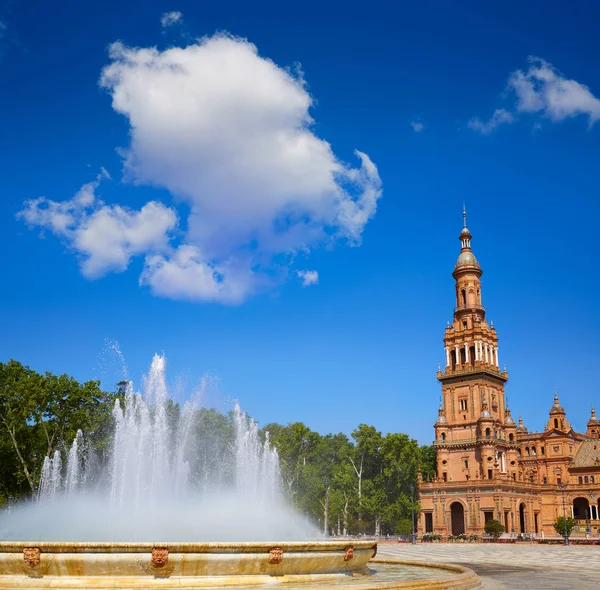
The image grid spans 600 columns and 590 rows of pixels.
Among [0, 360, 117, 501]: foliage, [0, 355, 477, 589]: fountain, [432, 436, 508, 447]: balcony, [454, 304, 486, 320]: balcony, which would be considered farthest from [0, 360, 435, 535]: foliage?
[454, 304, 486, 320]: balcony

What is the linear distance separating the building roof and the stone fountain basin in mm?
75575

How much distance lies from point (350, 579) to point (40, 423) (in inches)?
1514

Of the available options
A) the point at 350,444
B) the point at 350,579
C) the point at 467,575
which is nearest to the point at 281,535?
the point at 350,579

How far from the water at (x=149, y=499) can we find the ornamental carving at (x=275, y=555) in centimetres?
310

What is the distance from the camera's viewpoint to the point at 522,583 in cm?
1952

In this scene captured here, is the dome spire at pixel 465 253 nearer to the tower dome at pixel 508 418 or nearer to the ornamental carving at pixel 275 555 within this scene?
the tower dome at pixel 508 418

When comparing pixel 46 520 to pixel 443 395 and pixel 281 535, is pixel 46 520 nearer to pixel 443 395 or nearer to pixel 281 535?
pixel 281 535

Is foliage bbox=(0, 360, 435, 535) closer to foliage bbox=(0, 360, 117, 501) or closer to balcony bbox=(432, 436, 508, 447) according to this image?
foliage bbox=(0, 360, 117, 501)

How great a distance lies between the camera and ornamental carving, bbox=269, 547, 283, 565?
15383 mm

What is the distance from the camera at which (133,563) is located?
47.8 feet

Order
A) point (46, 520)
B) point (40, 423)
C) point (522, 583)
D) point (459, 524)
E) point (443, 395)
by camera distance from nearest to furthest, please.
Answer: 1. point (522, 583)
2. point (46, 520)
3. point (40, 423)
4. point (459, 524)
5. point (443, 395)

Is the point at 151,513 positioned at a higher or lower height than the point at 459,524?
higher

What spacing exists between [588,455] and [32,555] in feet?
265

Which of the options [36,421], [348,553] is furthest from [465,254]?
[348,553]
